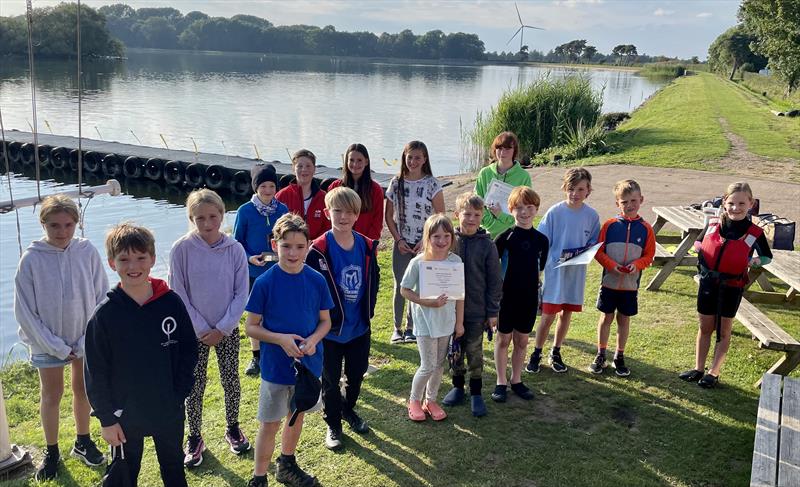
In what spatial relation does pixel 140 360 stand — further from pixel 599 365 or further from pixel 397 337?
pixel 599 365

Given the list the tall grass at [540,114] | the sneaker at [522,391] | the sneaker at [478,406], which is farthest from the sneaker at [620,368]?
the tall grass at [540,114]

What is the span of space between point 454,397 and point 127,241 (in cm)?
282

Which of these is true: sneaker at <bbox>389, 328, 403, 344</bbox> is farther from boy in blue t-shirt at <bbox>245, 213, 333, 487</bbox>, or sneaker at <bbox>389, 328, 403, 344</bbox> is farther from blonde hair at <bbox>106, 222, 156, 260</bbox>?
blonde hair at <bbox>106, 222, 156, 260</bbox>

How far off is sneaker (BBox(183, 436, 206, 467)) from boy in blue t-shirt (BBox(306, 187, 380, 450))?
857 mm

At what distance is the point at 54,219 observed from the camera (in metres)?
3.65

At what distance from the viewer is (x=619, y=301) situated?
204 inches

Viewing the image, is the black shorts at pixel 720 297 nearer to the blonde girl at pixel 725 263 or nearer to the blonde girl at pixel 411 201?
the blonde girl at pixel 725 263

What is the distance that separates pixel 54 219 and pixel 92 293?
538mm

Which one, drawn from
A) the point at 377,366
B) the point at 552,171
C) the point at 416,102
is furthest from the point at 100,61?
the point at 377,366

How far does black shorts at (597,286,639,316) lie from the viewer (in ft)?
16.9

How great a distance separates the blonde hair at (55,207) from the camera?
3643 millimetres

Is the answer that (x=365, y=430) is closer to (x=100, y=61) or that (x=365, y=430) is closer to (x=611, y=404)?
(x=611, y=404)

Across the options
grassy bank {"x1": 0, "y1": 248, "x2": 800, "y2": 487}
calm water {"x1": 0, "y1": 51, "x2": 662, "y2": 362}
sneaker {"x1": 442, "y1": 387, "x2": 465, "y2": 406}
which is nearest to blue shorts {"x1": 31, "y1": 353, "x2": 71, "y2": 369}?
grassy bank {"x1": 0, "y1": 248, "x2": 800, "y2": 487}

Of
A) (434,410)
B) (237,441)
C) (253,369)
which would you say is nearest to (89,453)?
(237,441)
